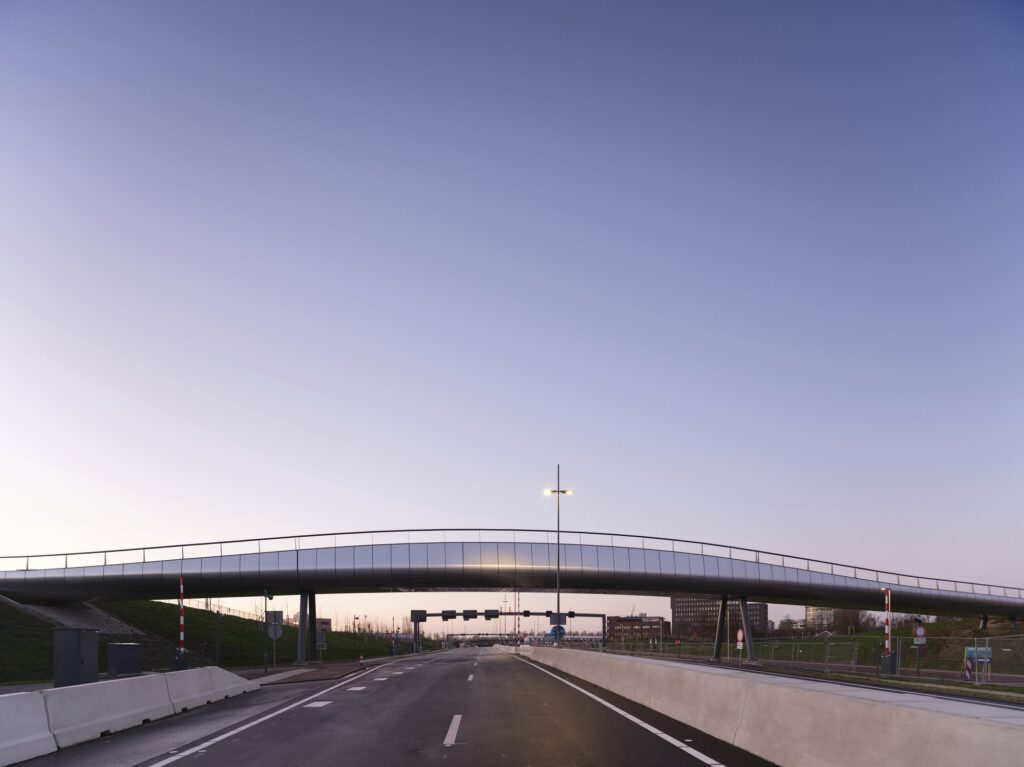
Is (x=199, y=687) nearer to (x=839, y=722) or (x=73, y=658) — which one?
(x=73, y=658)

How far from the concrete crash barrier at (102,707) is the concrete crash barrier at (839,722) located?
8.80 meters

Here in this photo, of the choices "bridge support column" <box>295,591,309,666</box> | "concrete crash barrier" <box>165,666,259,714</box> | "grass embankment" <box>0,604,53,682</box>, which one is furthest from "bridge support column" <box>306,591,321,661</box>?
"concrete crash barrier" <box>165,666,259,714</box>

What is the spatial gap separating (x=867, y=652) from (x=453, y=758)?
3246 centimetres

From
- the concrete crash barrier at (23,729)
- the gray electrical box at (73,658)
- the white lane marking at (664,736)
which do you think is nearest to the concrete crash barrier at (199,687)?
the gray electrical box at (73,658)

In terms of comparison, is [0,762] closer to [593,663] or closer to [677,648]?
[593,663]

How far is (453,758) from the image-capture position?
9672 mm

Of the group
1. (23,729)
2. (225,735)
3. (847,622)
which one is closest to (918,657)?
(225,735)

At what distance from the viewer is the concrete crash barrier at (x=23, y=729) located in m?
9.62

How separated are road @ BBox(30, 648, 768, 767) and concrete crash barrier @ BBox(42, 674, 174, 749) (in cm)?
26

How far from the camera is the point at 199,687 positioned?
693 inches

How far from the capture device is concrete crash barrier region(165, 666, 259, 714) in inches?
627

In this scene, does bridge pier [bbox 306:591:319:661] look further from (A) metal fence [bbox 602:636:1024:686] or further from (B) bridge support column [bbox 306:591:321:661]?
(A) metal fence [bbox 602:636:1024:686]

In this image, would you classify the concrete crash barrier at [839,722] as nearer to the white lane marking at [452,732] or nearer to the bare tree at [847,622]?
the white lane marking at [452,732]

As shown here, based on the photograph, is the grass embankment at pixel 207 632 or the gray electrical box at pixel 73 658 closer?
the gray electrical box at pixel 73 658
